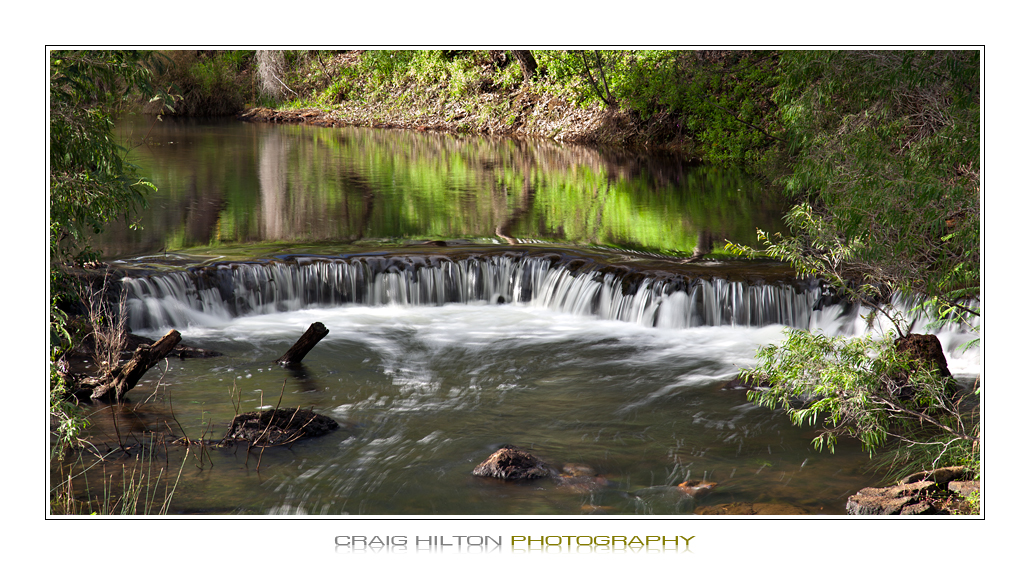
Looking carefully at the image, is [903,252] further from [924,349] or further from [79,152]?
[79,152]

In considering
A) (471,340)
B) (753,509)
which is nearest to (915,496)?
(753,509)

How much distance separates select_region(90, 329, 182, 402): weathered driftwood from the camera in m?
8.90

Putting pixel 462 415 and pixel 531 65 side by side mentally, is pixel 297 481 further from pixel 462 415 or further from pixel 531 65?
pixel 531 65

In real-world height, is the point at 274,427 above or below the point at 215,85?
below

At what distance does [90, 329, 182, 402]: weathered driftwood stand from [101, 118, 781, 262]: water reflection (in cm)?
676

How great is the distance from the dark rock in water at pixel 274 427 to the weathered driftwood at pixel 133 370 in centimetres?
132

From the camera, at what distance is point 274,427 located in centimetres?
823

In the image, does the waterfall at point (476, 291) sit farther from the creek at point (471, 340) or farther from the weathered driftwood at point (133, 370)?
the weathered driftwood at point (133, 370)

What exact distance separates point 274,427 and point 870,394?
17.2ft

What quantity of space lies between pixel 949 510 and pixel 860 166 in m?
5.34

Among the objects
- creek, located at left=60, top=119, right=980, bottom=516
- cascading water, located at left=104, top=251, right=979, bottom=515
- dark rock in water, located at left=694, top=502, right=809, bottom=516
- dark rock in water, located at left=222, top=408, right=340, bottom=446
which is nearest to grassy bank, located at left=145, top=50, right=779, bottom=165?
creek, located at left=60, top=119, right=980, bottom=516

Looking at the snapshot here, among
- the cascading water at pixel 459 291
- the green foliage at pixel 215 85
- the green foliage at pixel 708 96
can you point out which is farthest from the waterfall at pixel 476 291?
the green foliage at pixel 215 85

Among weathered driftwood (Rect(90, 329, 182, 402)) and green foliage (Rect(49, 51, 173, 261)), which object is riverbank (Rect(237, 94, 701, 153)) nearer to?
weathered driftwood (Rect(90, 329, 182, 402))
